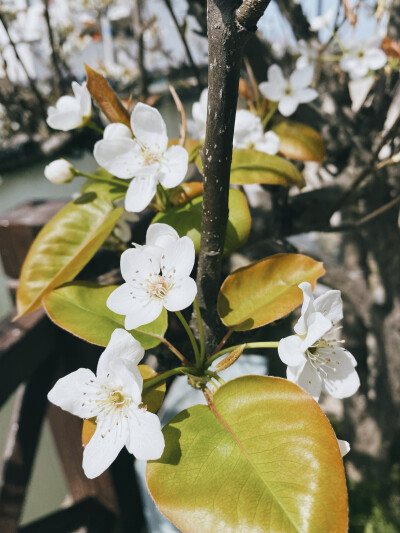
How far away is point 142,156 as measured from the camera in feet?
1.96

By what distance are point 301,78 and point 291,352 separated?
0.58 meters

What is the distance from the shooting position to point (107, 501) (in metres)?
1.01

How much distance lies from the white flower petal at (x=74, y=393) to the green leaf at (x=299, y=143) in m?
0.53

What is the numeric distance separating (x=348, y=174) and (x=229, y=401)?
82 cm

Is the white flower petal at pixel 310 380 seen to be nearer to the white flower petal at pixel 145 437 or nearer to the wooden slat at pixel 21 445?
the white flower petal at pixel 145 437

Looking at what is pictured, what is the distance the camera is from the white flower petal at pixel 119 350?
43 centimetres

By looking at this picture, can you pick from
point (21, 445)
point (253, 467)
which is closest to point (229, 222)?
point (253, 467)

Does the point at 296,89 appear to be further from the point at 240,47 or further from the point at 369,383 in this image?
the point at 369,383

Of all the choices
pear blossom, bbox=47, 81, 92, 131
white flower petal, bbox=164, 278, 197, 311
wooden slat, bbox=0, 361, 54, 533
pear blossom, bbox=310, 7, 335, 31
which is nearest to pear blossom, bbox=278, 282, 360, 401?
white flower petal, bbox=164, 278, 197, 311

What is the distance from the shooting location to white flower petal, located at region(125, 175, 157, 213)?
576 millimetres

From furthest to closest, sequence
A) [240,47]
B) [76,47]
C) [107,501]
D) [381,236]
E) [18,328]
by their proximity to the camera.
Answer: [76,47], [381,236], [107,501], [18,328], [240,47]

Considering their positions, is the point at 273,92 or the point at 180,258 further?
the point at 273,92

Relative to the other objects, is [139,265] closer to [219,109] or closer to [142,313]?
[142,313]

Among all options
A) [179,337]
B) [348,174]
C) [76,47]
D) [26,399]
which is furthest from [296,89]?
[76,47]
